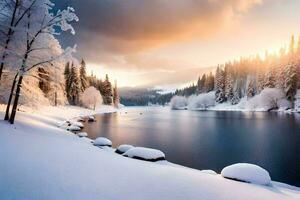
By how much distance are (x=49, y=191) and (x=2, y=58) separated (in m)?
14.2

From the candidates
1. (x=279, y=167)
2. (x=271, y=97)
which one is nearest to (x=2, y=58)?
(x=279, y=167)

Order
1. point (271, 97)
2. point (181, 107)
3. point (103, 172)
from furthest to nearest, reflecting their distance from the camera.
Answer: point (181, 107) < point (271, 97) < point (103, 172)

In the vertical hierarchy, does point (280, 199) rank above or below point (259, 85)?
below

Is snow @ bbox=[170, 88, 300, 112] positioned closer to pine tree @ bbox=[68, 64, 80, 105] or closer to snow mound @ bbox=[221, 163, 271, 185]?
pine tree @ bbox=[68, 64, 80, 105]

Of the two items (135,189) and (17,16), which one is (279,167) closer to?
(135,189)

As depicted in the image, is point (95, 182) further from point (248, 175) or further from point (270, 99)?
point (270, 99)

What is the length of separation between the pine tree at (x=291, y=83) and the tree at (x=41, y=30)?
277 ft

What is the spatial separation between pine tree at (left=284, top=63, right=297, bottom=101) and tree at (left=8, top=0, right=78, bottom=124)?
277 feet

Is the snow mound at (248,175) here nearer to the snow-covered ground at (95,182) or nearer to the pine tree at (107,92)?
the snow-covered ground at (95,182)

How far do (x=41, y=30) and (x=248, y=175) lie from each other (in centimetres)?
1748

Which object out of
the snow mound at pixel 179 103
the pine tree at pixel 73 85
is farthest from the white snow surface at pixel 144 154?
the snow mound at pixel 179 103

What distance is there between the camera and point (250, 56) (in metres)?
167

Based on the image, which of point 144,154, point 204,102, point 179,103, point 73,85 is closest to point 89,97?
point 73,85

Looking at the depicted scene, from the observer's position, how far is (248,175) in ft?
44.0
